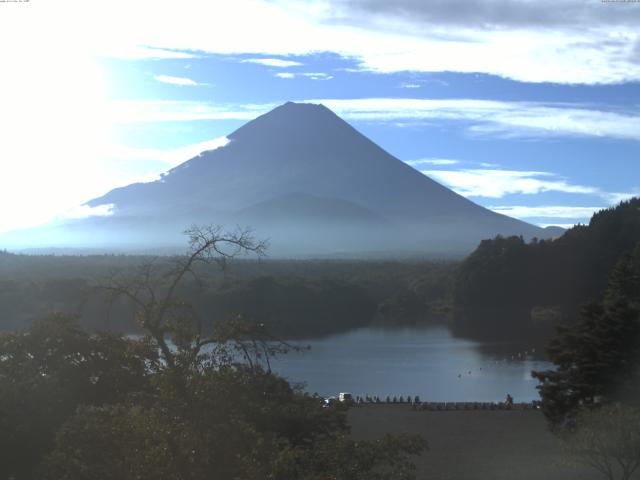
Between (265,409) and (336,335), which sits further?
(336,335)

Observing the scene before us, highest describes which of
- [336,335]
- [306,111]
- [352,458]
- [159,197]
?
[306,111]

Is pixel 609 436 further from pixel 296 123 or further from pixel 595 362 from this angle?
pixel 296 123

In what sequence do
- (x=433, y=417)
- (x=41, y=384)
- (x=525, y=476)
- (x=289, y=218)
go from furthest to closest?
(x=289, y=218) < (x=433, y=417) < (x=525, y=476) < (x=41, y=384)

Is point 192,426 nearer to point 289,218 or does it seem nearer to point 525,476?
point 525,476

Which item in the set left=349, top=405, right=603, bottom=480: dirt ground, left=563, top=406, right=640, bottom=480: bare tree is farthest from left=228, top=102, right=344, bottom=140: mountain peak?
left=563, top=406, right=640, bottom=480: bare tree

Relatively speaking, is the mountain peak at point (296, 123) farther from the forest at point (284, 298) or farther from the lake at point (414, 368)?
the lake at point (414, 368)

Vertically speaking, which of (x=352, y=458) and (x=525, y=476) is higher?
(x=352, y=458)

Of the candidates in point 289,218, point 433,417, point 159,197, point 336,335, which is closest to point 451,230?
point 289,218
